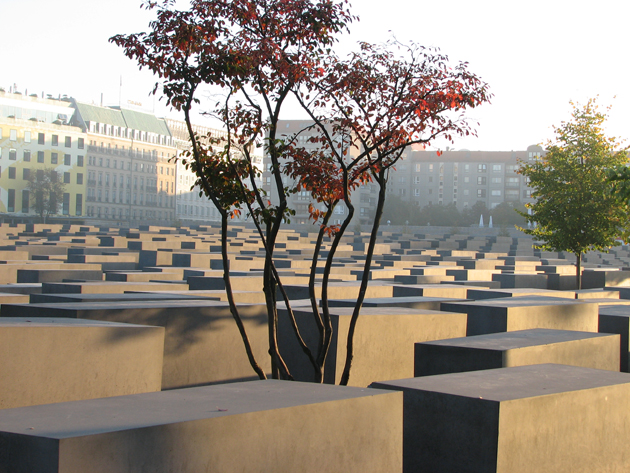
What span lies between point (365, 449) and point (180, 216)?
11071 cm

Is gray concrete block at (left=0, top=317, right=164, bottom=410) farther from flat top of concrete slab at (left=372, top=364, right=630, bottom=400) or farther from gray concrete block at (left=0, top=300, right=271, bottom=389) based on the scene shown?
flat top of concrete slab at (left=372, top=364, right=630, bottom=400)

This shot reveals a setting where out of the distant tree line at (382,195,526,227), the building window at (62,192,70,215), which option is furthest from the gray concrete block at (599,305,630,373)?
the distant tree line at (382,195,526,227)

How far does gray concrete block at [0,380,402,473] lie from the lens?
3195 millimetres

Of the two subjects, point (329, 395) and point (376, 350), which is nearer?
point (329, 395)

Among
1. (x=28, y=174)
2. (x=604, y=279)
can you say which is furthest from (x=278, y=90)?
(x=28, y=174)

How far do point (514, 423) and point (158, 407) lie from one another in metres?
2.05

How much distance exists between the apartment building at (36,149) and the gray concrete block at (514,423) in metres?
82.2

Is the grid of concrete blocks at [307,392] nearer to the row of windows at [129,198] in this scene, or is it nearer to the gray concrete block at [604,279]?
A: the gray concrete block at [604,279]

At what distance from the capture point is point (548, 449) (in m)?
4.89

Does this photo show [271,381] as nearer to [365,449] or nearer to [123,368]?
[365,449]

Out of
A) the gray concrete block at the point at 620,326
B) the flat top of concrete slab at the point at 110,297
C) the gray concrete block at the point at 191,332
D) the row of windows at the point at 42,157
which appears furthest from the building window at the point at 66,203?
the gray concrete block at the point at 191,332

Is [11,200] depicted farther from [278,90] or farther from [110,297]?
[278,90]

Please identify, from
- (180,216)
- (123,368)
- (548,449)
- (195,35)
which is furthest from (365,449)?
(180,216)

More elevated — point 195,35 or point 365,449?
point 195,35
